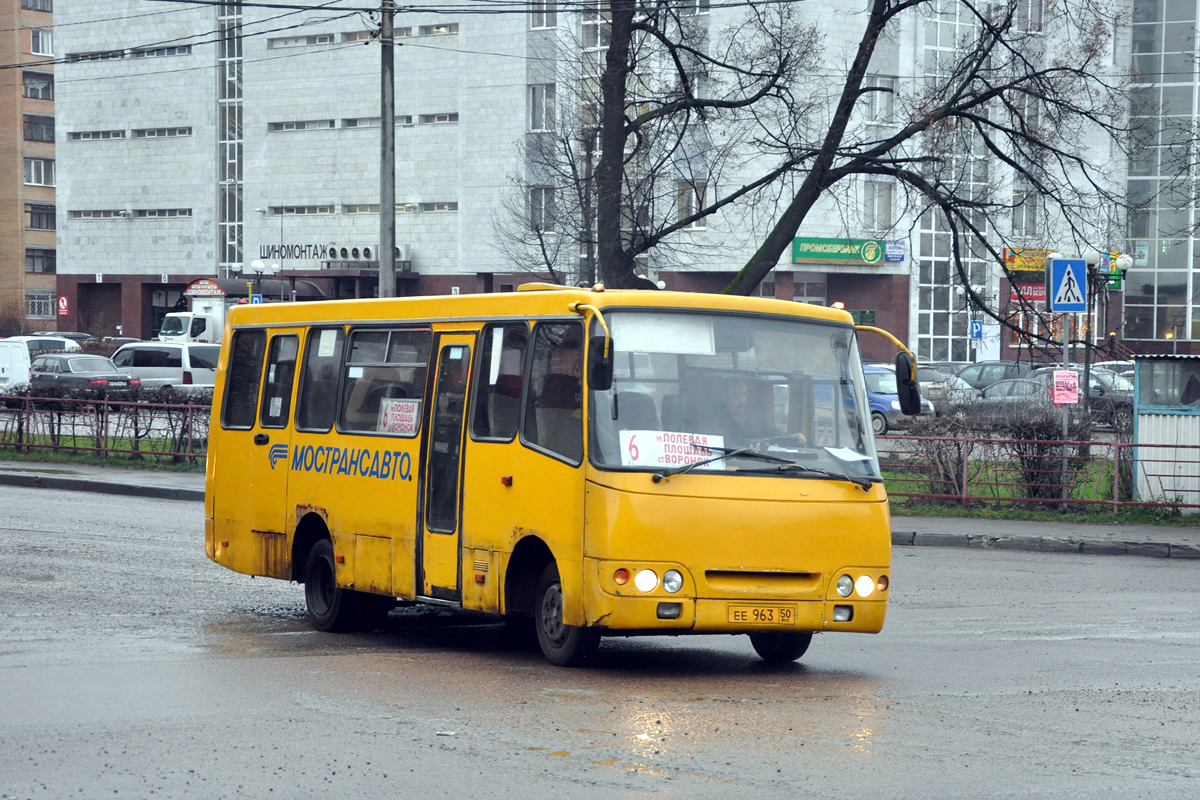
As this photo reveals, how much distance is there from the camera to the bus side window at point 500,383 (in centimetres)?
1011

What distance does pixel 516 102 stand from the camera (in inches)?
2680

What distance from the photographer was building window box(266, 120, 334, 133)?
7469cm

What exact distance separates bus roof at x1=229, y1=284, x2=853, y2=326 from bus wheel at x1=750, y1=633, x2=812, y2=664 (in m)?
2.12

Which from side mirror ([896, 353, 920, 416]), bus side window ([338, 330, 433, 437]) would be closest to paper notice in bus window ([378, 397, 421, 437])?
bus side window ([338, 330, 433, 437])

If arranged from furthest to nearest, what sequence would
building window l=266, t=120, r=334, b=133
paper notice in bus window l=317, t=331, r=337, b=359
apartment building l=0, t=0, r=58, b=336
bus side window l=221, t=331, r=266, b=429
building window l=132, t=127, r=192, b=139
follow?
apartment building l=0, t=0, r=58, b=336 < building window l=132, t=127, r=192, b=139 < building window l=266, t=120, r=334, b=133 < bus side window l=221, t=331, r=266, b=429 < paper notice in bus window l=317, t=331, r=337, b=359

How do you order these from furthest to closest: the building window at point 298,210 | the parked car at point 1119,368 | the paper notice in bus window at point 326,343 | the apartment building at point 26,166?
the apartment building at point 26,166
the building window at point 298,210
the parked car at point 1119,368
the paper notice in bus window at point 326,343

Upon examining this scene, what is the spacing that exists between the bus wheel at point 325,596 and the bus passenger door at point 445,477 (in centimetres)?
117

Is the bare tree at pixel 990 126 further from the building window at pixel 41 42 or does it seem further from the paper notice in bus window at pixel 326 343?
the building window at pixel 41 42

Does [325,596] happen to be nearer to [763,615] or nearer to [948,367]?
[763,615]

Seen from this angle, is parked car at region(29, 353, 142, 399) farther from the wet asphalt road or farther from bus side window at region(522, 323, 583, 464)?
bus side window at region(522, 323, 583, 464)

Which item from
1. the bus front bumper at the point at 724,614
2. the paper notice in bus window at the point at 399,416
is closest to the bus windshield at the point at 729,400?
the bus front bumper at the point at 724,614

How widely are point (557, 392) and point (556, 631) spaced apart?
4.93 feet

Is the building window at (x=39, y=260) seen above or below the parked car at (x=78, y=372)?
above

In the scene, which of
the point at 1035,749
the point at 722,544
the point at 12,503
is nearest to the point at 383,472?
the point at 722,544
